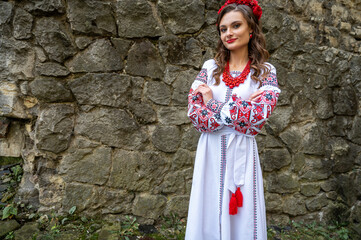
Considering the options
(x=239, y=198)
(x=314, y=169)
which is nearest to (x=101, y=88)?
(x=239, y=198)

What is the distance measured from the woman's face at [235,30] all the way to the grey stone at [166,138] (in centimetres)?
118

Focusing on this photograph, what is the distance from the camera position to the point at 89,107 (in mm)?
2354

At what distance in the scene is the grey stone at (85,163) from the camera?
237cm

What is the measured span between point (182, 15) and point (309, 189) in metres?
2.25

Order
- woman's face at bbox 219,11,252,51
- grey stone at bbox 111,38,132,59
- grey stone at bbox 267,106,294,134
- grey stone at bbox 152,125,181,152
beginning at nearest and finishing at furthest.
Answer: woman's face at bbox 219,11,252,51, grey stone at bbox 111,38,132,59, grey stone at bbox 152,125,181,152, grey stone at bbox 267,106,294,134

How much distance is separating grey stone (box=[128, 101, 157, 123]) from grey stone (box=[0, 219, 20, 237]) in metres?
1.47

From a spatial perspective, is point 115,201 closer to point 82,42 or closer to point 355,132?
point 82,42

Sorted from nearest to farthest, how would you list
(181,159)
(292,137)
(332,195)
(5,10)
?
(5,10) < (181,159) < (292,137) < (332,195)

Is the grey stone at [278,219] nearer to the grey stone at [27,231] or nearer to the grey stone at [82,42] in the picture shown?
the grey stone at [27,231]

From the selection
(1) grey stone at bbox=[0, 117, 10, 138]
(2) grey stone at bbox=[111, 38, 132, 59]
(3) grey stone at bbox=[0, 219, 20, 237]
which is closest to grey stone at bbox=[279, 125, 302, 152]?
(2) grey stone at bbox=[111, 38, 132, 59]

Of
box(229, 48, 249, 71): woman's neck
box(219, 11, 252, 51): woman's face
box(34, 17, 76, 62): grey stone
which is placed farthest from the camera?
box(34, 17, 76, 62): grey stone

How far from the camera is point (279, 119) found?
Answer: 2568 mm

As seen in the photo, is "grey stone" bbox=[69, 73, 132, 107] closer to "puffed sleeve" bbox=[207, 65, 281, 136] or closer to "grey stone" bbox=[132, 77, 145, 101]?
"grey stone" bbox=[132, 77, 145, 101]

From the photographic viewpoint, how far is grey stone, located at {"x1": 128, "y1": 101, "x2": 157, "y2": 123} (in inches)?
94.7
